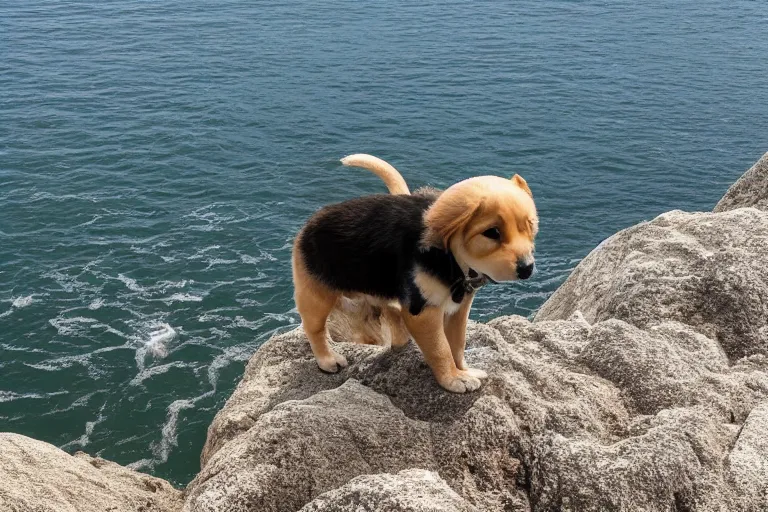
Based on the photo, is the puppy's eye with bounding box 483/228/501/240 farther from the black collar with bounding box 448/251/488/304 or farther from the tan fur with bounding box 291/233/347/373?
the tan fur with bounding box 291/233/347/373

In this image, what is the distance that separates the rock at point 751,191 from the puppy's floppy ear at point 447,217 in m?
7.65

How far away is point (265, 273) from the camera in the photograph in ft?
87.7

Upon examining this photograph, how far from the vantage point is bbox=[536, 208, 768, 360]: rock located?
359 inches

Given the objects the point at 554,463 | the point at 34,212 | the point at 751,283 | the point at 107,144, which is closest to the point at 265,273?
the point at 34,212

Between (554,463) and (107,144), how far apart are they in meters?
33.7

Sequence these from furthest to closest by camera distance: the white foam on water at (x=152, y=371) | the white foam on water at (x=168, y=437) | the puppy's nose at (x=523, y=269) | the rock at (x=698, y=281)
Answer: the white foam on water at (x=152, y=371)
the white foam on water at (x=168, y=437)
the rock at (x=698, y=281)
the puppy's nose at (x=523, y=269)

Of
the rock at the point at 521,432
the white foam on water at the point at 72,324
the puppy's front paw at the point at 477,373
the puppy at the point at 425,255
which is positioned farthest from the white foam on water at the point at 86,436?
the puppy's front paw at the point at 477,373

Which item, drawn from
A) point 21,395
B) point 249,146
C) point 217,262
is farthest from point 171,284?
point 249,146

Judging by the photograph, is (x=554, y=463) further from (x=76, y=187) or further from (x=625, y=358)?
(x=76, y=187)

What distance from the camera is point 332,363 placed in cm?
901

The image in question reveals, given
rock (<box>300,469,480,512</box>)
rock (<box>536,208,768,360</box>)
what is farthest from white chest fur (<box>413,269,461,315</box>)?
rock (<box>536,208,768,360</box>)

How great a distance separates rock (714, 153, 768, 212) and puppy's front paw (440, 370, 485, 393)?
7.17 m

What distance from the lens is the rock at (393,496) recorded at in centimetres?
567

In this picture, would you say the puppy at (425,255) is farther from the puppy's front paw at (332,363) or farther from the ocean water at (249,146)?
the ocean water at (249,146)
